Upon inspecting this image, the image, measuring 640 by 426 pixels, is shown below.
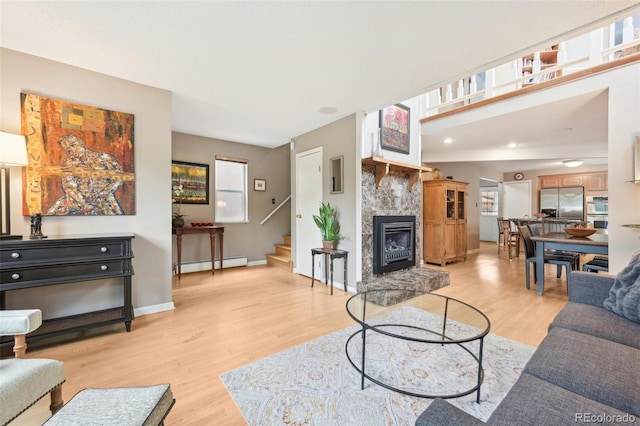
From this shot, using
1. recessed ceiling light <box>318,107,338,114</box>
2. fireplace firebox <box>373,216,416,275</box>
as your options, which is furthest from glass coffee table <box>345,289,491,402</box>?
recessed ceiling light <box>318,107,338,114</box>

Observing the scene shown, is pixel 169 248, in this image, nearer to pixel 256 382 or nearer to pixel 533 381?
pixel 256 382

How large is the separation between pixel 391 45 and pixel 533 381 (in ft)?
7.65

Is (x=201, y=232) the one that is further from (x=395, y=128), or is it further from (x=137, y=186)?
(x=395, y=128)

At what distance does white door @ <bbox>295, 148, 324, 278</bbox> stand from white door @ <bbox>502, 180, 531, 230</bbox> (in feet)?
22.8

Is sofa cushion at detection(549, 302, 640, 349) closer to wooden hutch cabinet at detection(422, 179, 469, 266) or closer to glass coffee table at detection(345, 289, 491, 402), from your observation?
glass coffee table at detection(345, 289, 491, 402)

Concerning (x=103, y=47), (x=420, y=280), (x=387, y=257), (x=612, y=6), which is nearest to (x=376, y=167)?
(x=387, y=257)

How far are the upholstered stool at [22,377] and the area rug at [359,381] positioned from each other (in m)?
0.85

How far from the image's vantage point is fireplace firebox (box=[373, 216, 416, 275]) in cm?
368

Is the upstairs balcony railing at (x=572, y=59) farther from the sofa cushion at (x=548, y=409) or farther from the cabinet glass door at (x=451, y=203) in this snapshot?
the sofa cushion at (x=548, y=409)

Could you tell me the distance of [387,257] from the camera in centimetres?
380

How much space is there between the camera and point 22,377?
105 cm

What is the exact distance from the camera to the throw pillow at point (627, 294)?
1493mm


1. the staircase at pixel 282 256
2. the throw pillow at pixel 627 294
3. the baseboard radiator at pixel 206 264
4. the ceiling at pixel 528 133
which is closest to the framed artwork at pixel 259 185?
the staircase at pixel 282 256

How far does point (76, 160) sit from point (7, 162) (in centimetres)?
49
